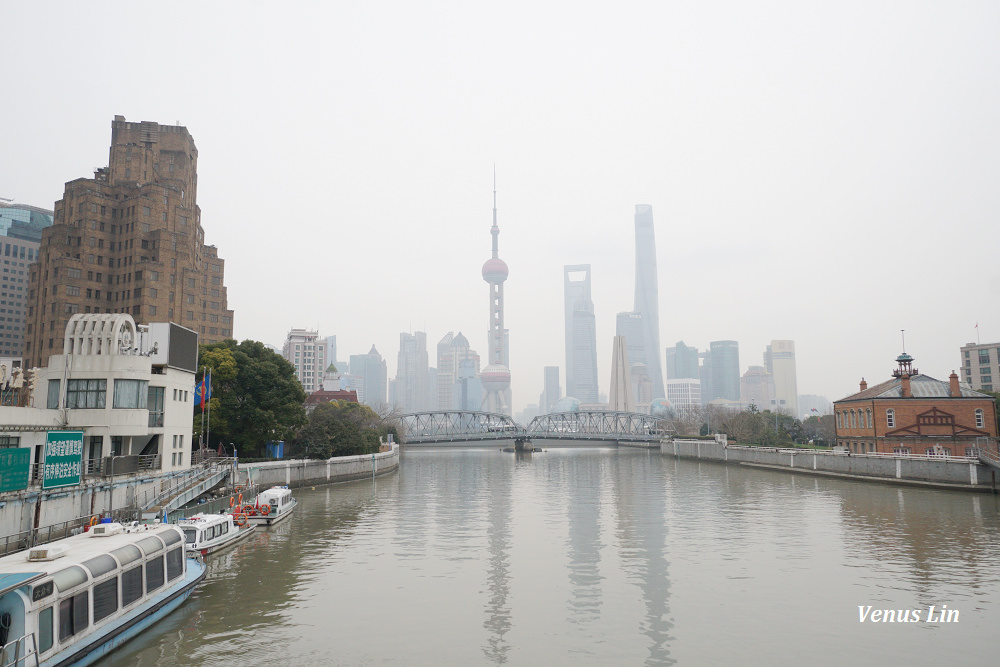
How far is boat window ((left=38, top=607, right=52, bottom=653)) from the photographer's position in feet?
55.9

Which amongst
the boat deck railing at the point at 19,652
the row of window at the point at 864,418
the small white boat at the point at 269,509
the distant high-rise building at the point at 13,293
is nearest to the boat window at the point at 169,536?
the boat deck railing at the point at 19,652

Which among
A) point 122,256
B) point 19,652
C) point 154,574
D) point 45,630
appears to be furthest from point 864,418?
point 122,256

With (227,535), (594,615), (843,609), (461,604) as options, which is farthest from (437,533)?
(843,609)

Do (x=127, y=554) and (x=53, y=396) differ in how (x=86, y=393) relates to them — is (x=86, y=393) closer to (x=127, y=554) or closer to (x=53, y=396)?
(x=53, y=396)

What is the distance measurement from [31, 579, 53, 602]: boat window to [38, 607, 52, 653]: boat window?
13.6 inches

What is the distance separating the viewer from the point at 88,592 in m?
19.2

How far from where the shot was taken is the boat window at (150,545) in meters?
23.0

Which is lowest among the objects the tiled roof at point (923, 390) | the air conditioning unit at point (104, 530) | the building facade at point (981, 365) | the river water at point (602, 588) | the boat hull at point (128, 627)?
the river water at point (602, 588)

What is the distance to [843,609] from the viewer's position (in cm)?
2455

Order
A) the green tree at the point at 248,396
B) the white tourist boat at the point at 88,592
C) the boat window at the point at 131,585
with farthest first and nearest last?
the green tree at the point at 248,396, the boat window at the point at 131,585, the white tourist boat at the point at 88,592

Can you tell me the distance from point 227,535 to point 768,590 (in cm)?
2743

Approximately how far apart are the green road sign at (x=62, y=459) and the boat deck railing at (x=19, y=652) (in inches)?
746

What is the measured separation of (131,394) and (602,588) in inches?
1342

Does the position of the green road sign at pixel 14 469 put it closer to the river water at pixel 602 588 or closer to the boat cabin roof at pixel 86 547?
the river water at pixel 602 588
